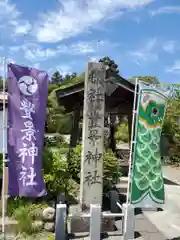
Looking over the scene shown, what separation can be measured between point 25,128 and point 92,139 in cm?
172

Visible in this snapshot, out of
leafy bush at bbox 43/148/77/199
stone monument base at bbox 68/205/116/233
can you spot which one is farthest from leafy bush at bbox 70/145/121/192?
stone monument base at bbox 68/205/116/233

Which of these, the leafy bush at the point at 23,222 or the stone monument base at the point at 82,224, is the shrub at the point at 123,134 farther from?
the leafy bush at the point at 23,222

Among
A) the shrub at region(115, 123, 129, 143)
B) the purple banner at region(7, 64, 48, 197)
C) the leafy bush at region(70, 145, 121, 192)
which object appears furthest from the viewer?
the shrub at region(115, 123, 129, 143)

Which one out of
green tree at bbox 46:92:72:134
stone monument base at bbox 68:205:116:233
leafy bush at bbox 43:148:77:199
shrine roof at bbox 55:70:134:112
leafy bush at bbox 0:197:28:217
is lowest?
stone monument base at bbox 68:205:116:233

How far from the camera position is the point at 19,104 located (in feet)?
18.9

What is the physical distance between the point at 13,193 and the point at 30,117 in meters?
1.64

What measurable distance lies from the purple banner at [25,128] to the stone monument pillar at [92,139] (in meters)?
1.16

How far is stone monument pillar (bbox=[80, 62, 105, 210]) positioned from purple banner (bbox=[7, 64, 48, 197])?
1160mm

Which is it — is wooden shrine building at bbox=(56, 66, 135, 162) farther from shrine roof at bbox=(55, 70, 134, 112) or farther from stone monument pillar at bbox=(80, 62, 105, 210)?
stone monument pillar at bbox=(80, 62, 105, 210)

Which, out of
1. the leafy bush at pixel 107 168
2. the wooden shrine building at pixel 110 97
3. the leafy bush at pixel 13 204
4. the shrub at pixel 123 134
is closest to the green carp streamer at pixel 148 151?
the leafy bush at pixel 107 168

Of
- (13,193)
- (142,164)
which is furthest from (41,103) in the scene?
(142,164)

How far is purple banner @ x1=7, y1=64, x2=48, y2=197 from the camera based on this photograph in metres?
5.73

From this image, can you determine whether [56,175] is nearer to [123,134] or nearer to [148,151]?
[148,151]

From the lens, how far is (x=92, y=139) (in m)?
6.72
